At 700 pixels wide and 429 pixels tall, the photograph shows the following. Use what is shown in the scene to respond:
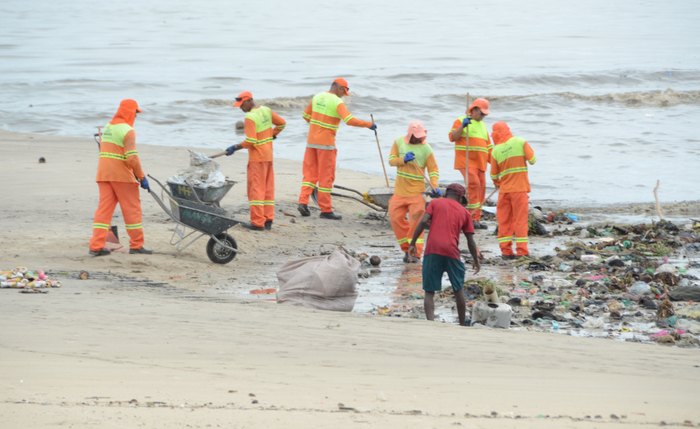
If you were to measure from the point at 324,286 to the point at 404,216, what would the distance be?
10.5 ft

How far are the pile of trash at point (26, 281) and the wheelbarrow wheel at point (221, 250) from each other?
2206 millimetres

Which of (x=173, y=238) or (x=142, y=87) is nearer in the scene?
(x=173, y=238)

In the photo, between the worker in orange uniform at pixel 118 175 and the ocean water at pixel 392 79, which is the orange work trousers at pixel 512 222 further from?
the ocean water at pixel 392 79

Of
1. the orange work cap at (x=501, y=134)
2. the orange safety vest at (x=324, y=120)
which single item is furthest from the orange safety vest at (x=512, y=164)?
the orange safety vest at (x=324, y=120)

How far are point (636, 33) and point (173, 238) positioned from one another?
56293 millimetres

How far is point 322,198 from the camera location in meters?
15.4

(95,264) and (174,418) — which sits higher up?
(174,418)

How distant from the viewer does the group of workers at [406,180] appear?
1023 cm

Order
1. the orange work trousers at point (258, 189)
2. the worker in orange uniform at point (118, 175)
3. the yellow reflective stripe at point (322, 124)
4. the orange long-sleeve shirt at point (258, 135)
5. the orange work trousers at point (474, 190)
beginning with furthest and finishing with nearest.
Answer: the orange work trousers at point (474, 190), the yellow reflective stripe at point (322, 124), the orange work trousers at point (258, 189), the orange long-sleeve shirt at point (258, 135), the worker in orange uniform at point (118, 175)

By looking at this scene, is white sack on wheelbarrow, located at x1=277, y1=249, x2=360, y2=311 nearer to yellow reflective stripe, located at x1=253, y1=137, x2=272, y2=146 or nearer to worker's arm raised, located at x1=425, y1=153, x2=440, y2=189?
worker's arm raised, located at x1=425, y1=153, x2=440, y2=189

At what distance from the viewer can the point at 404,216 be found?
43.7 ft

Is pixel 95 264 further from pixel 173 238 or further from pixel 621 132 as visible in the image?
pixel 621 132

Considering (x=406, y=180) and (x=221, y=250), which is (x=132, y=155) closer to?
(x=221, y=250)

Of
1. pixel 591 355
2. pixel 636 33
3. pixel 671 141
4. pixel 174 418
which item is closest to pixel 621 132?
pixel 671 141
